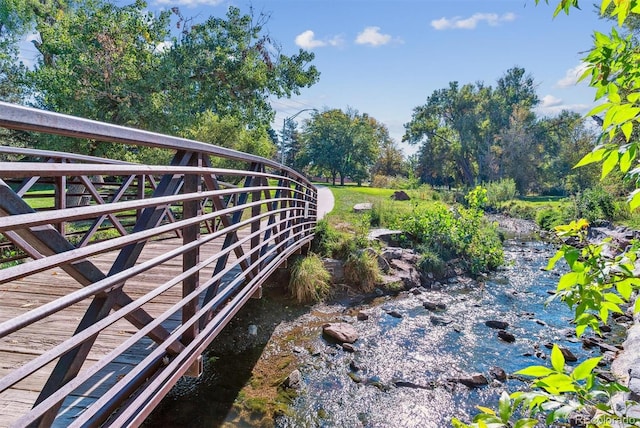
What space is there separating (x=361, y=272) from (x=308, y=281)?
1.27 meters

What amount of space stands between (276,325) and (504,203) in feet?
67.4

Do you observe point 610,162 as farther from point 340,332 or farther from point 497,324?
point 497,324

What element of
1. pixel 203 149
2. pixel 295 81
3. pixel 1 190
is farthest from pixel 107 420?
pixel 295 81

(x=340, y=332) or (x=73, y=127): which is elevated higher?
(x=73, y=127)

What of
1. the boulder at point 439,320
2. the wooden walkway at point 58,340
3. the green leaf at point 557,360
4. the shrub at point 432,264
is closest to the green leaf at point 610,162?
the green leaf at point 557,360

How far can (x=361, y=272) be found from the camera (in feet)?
23.8

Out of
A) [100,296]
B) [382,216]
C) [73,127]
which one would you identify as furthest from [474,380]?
[382,216]

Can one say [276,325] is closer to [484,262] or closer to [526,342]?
[526,342]

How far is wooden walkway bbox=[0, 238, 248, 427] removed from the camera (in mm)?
1756

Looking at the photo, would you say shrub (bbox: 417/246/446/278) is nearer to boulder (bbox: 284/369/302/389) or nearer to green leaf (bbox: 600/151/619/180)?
boulder (bbox: 284/369/302/389)

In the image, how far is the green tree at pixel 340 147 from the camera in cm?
3366

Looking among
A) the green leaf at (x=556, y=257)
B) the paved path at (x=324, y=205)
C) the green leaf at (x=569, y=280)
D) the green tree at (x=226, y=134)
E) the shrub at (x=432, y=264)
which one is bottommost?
the shrub at (x=432, y=264)

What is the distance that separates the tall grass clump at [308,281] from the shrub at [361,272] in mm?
623

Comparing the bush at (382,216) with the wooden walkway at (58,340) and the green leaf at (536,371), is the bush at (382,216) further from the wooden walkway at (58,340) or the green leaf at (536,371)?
the green leaf at (536,371)
